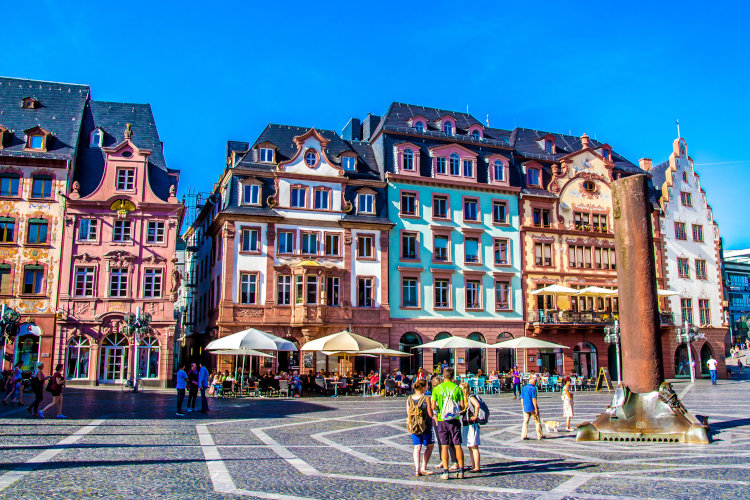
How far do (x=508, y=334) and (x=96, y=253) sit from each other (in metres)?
26.0

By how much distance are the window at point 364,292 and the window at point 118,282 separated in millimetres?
13575

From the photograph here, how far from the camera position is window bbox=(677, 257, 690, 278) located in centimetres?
5284

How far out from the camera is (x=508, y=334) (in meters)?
46.4

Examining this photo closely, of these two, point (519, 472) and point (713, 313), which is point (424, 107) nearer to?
point (713, 313)

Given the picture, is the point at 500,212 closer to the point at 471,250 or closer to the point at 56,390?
the point at 471,250

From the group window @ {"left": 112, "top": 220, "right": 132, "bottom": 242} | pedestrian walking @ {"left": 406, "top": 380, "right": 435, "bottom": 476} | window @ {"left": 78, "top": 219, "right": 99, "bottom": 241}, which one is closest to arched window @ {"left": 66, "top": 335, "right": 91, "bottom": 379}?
window @ {"left": 78, "top": 219, "right": 99, "bottom": 241}

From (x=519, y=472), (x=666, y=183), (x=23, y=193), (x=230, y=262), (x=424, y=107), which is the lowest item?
(x=519, y=472)

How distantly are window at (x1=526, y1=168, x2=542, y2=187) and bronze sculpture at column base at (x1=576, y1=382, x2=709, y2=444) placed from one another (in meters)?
33.9

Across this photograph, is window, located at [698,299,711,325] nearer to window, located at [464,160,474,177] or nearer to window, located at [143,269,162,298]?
window, located at [464,160,474,177]

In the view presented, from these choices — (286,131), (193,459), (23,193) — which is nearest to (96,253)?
(23,193)

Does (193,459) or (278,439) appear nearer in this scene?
(193,459)

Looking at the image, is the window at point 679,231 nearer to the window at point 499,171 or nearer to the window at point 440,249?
the window at point 499,171

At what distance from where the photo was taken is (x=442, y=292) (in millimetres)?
45281

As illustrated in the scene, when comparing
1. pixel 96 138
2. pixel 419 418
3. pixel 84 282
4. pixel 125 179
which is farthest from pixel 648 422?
pixel 96 138
